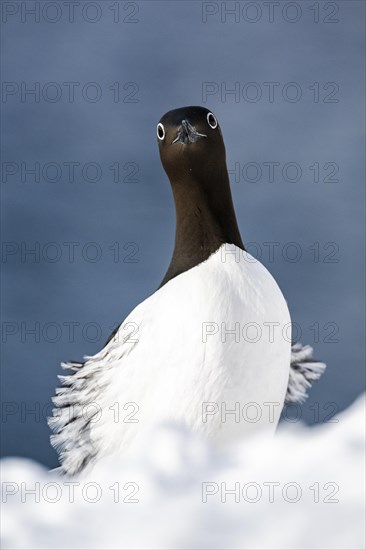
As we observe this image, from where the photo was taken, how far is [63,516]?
35.8 inches

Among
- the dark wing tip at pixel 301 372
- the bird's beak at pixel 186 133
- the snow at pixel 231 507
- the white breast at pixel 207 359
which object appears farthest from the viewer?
the dark wing tip at pixel 301 372

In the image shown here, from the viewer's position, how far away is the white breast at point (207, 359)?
301 centimetres

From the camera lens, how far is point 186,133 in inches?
127

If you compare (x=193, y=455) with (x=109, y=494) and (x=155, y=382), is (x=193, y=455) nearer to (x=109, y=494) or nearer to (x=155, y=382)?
(x=109, y=494)

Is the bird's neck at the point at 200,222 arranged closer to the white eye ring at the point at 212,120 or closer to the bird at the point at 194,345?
the bird at the point at 194,345

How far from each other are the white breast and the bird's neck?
6 centimetres

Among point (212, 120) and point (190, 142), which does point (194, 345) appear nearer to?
point (190, 142)

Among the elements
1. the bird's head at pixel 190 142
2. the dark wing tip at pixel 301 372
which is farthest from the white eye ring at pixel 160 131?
the dark wing tip at pixel 301 372

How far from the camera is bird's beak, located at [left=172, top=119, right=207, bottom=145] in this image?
3.21m

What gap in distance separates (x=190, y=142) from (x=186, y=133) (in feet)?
0.13

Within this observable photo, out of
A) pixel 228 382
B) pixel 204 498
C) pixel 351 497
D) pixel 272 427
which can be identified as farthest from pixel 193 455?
pixel 272 427

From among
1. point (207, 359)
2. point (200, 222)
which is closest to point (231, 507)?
point (207, 359)

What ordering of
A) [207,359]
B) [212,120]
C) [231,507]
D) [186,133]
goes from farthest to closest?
[212,120] → [186,133] → [207,359] → [231,507]

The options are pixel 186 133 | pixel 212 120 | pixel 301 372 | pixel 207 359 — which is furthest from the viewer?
pixel 301 372
